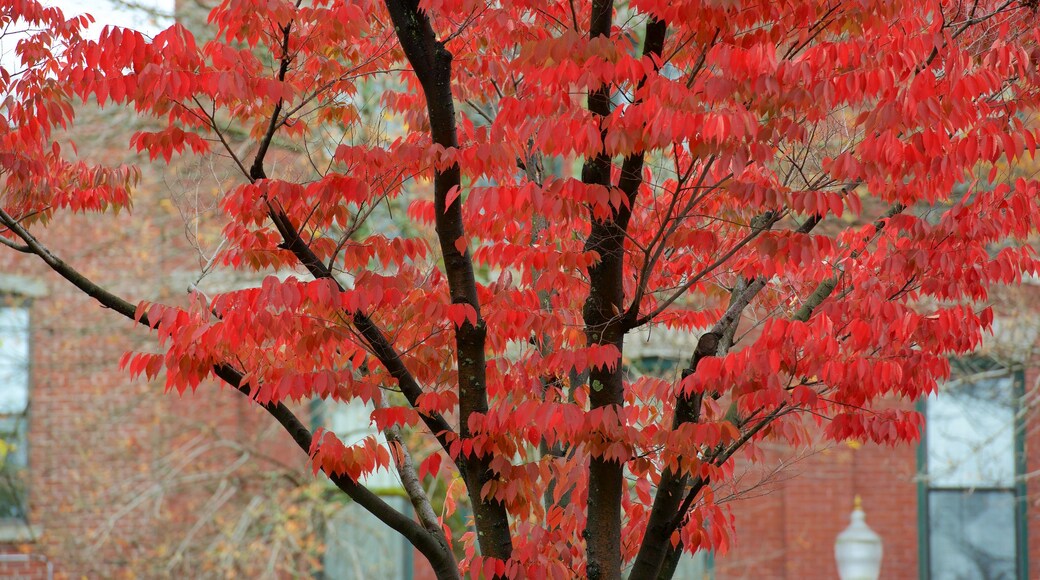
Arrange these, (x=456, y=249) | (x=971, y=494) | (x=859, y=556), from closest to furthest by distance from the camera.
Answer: (x=456, y=249), (x=859, y=556), (x=971, y=494)

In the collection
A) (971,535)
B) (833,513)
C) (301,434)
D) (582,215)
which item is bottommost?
(301,434)

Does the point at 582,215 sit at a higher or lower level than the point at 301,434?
higher

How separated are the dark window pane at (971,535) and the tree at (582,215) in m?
9.60

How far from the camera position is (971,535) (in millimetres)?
14883

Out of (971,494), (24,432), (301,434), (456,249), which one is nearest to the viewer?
(456,249)

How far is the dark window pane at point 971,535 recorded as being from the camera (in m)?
14.7

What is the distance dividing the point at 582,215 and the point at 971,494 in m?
11.1

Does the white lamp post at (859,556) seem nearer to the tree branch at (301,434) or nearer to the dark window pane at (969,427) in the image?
the dark window pane at (969,427)

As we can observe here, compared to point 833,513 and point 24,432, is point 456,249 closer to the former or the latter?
point 833,513

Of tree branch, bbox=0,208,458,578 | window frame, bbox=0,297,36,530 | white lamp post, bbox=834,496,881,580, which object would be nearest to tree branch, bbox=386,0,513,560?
tree branch, bbox=0,208,458,578

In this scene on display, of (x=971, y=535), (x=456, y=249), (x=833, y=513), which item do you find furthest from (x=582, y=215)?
(x=971, y=535)

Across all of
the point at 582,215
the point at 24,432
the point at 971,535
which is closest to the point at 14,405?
the point at 24,432

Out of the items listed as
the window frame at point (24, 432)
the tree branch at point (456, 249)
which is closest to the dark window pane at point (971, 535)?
the tree branch at point (456, 249)

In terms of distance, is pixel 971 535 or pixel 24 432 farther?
pixel 971 535
